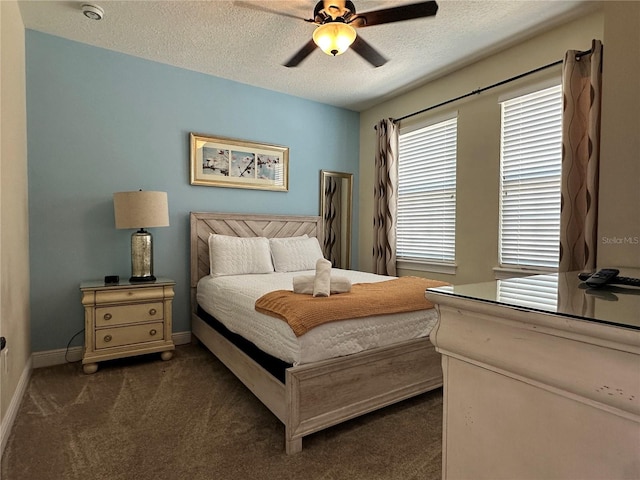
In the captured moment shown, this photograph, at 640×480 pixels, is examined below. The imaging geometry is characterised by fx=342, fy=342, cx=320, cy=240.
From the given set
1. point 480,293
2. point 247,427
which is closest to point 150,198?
point 247,427

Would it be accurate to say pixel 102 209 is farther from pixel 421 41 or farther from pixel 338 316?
pixel 421 41

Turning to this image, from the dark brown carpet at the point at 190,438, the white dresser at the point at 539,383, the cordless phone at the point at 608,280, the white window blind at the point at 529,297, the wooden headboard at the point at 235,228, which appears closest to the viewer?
the white dresser at the point at 539,383

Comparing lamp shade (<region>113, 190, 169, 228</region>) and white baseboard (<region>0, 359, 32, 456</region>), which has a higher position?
lamp shade (<region>113, 190, 169, 228</region>)

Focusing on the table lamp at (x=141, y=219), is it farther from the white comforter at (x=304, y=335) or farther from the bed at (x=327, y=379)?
the bed at (x=327, y=379)

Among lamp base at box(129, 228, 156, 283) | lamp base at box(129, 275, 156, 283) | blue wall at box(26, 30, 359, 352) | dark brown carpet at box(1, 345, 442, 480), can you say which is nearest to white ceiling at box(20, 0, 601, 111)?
blue wall at box(26, 30, 359, 352)

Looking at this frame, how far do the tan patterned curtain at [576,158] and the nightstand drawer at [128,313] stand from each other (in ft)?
10.5

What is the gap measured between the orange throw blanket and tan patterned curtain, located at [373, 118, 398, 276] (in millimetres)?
1643

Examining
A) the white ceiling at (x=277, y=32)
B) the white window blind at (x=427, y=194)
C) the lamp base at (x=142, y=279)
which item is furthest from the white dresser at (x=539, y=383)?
the white window blind at (x=427, y=194)

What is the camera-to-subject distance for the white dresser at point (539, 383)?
0.48 m

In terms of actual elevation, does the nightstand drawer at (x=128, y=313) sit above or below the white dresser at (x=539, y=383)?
below

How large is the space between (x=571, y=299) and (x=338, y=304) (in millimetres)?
1323

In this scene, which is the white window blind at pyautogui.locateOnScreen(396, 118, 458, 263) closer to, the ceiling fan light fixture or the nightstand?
the ceiling fan light fixture

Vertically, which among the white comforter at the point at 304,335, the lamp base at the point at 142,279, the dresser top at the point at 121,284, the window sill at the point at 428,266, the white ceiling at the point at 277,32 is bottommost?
the white comforter at the point at 304,335

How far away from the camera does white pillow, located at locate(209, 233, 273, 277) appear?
10.7 ft
